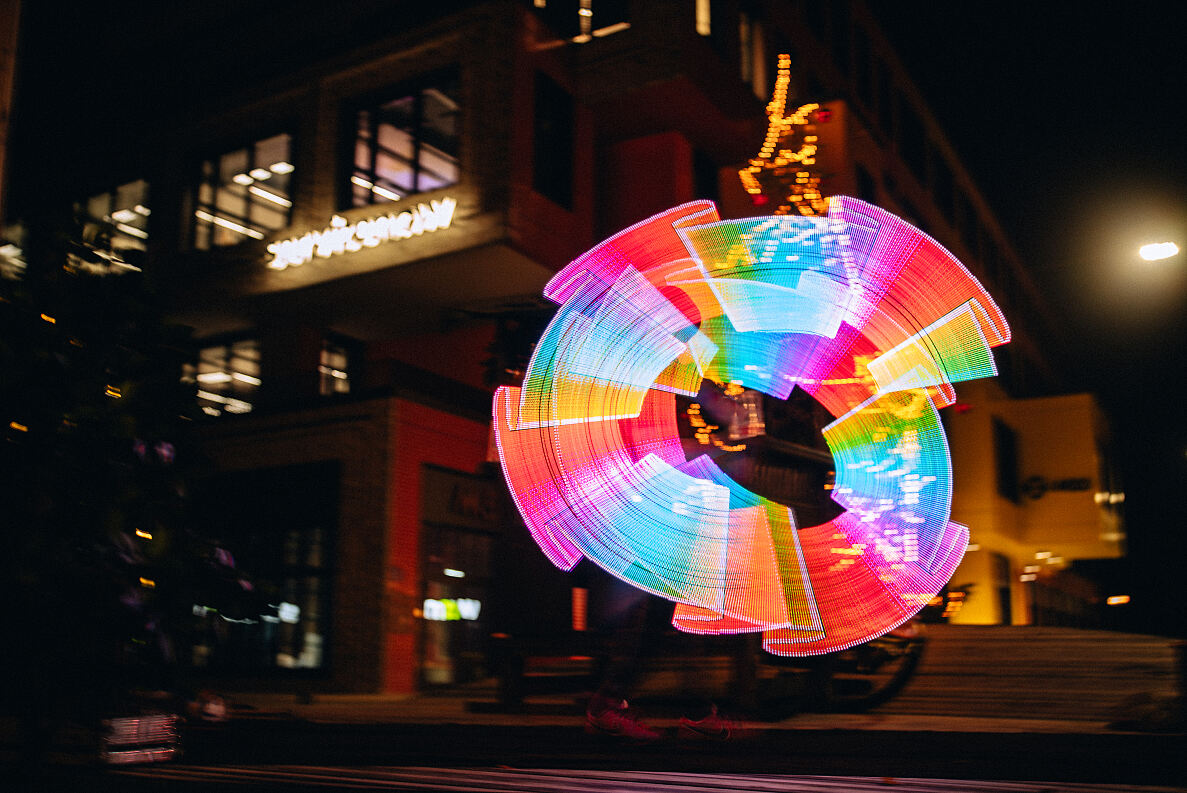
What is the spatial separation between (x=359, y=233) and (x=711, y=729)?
46.1 feet

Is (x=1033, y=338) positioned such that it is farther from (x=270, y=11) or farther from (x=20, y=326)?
(x=20, y=326)

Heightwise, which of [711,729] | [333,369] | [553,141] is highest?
[553,141]

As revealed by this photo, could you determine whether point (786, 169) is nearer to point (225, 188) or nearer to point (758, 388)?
point (758, 388)

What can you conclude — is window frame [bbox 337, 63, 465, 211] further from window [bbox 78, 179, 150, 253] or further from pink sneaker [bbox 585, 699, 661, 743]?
pink sneaker [bbox 585, 699, 661, 743]

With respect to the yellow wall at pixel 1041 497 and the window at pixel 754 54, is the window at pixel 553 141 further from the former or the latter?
the yellow wall at pixel 1041 497

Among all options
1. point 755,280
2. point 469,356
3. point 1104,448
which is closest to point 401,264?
point 469,356

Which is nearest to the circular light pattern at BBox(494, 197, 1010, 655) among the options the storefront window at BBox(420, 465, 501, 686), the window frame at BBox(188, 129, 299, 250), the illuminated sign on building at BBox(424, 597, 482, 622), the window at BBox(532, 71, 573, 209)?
the storefront window at BBox(420, 465, 501, 686)

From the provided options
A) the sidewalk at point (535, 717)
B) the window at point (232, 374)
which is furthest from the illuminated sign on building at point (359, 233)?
the sidewalk at point (535, 717)

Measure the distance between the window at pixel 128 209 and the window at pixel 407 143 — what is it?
6.46m

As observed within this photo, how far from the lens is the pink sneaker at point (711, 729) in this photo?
10.5m

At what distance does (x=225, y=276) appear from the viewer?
23859mm

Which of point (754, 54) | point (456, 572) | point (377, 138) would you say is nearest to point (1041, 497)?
point (754, 54)

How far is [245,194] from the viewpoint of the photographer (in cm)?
2500

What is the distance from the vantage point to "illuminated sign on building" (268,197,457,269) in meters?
20.8
